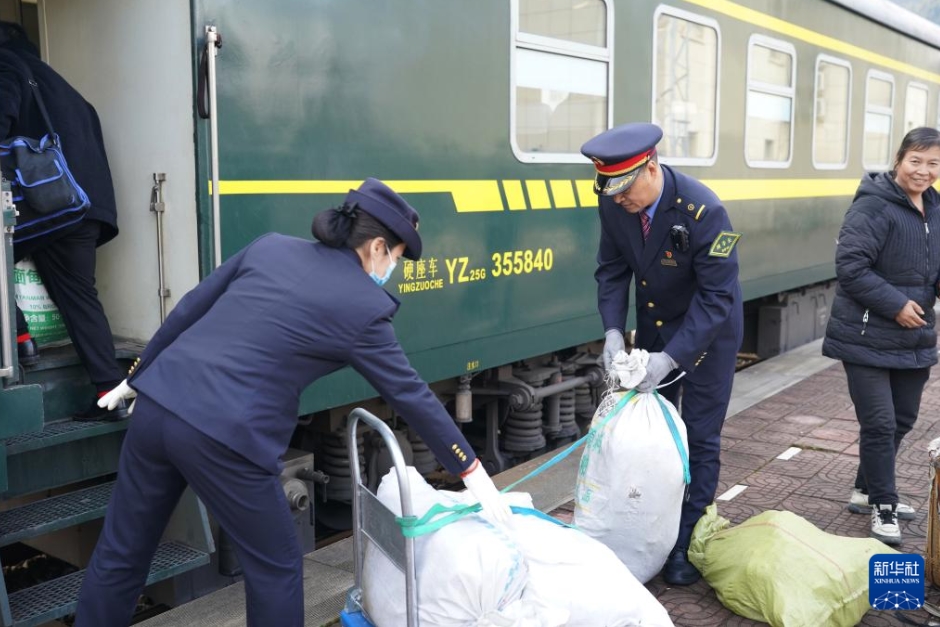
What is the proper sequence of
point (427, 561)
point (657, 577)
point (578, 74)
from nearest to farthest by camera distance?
point (427, 561), point (657, 577), point (578, 74)

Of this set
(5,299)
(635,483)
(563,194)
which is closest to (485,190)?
(563,194)

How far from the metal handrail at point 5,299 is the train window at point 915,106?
1014cm

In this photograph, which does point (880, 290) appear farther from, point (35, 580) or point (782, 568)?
point (35, 580)

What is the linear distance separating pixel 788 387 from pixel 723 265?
4505 millimetres

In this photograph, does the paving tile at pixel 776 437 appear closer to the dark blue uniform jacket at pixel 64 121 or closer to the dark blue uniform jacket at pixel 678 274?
the dark blue uniform jacket at pixel 678 274

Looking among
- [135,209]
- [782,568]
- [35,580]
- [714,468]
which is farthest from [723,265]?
[35,580]

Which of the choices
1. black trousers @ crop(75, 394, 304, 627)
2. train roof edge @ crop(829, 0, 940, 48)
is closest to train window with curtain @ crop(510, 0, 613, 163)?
black trousers @ crop(75, 394, 304, 627)

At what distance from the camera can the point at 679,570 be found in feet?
12.6

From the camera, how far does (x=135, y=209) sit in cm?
390

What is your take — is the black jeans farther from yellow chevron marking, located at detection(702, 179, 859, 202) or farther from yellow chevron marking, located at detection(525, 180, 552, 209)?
yellow chevron marking, located at detection(702, 179, 859, 202)

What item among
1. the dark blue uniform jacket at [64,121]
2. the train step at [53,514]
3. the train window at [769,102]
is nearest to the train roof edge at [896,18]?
the train window at [769,102]

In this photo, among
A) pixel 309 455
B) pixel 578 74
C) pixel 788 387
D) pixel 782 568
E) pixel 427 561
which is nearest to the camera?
pixel 427 561

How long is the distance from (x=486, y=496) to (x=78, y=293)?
1868 mm

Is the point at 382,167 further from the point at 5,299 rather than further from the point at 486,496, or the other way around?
the point at 486,496
